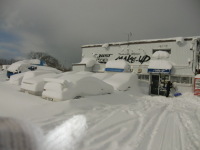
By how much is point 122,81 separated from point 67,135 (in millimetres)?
9250

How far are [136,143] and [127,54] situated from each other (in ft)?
55.8

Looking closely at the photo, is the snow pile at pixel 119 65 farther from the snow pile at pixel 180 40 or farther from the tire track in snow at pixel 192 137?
the tire track in snow at pixel 192 137

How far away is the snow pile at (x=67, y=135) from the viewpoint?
2.73 meters

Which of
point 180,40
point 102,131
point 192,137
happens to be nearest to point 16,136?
point 102,131

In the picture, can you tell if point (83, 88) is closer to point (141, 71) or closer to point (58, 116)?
point (58, 116)

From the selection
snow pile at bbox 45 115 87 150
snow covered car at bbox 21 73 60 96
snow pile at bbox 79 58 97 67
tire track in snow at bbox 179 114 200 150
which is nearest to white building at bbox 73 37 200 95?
snow pile at bbox 79 58 97 67

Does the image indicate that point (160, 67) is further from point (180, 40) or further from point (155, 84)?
point (180, 40)

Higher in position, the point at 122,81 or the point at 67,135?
the point at 122,81

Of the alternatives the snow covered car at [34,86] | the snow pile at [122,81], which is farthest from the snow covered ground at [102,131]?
the snow pile at [122,81]

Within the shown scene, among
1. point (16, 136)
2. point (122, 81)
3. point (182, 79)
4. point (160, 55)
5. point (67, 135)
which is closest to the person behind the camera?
point (16, 136)

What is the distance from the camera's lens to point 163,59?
1619 centimetres

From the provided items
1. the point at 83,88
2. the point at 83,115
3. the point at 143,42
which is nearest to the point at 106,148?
the point at 83,115

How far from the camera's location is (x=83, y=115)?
476 cm

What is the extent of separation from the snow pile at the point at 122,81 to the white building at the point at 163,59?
3.11 m
